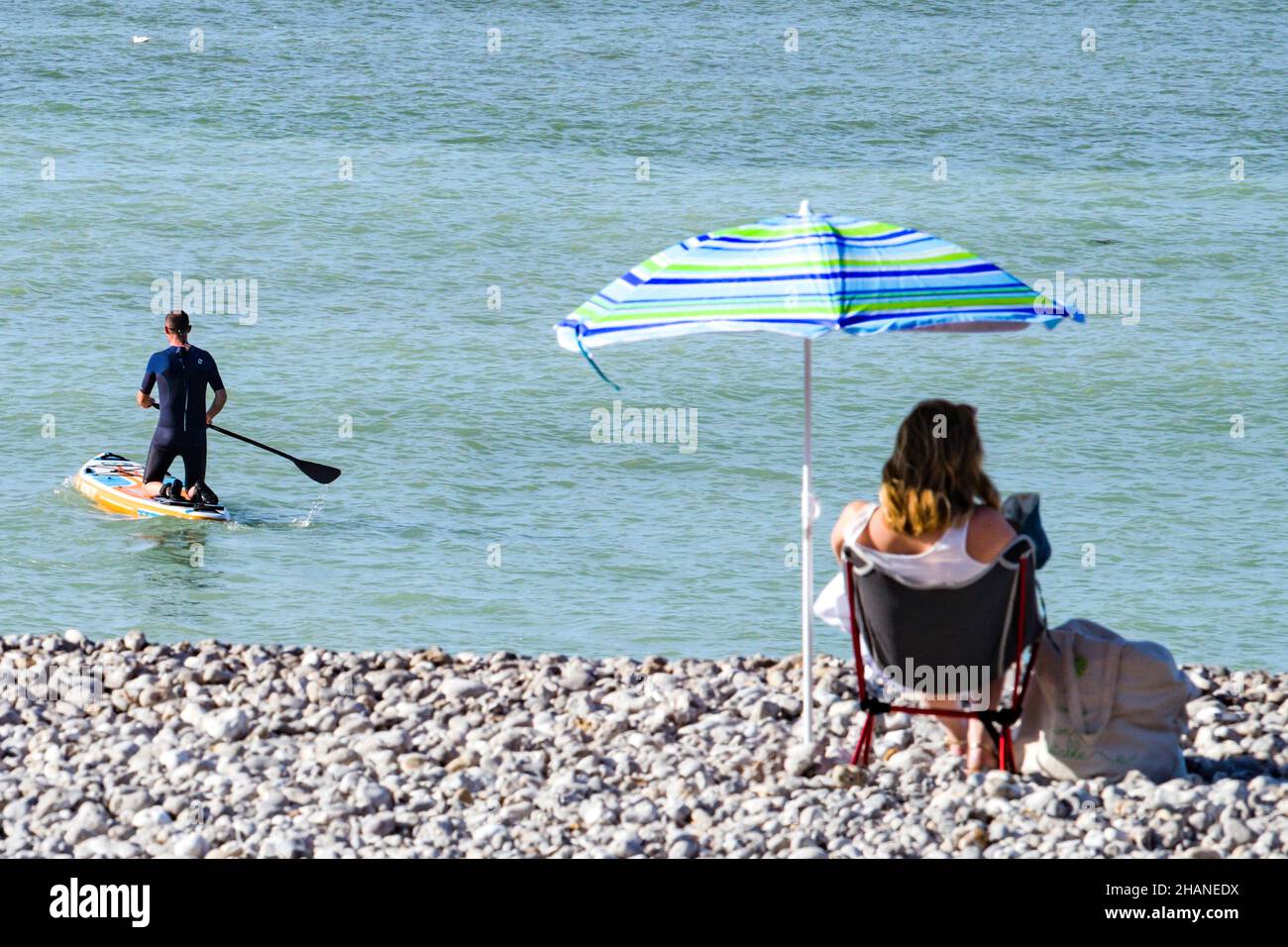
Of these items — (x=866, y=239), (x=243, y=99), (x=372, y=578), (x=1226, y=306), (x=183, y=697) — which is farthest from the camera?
(x=243, y=99)

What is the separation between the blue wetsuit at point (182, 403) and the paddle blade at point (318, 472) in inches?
38.1

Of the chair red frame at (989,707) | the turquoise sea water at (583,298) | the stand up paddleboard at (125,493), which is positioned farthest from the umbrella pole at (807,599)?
the stand up paddleboard at (125,493)

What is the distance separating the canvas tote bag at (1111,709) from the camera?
15.5 ft

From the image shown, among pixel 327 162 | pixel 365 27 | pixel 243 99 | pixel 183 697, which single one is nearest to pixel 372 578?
pixel 183 697

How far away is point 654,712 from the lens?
206 inches

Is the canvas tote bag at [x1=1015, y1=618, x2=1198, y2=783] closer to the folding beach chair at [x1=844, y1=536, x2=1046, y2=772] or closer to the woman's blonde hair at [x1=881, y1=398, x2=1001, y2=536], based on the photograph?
the folding beach chair at [x1=844, y1=536, x2=1046, y2=772]

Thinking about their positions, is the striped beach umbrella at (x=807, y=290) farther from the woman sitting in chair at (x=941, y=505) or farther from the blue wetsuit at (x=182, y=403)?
the blue wetsuit at (x=182, y=403)

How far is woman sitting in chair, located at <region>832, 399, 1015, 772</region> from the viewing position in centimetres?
470

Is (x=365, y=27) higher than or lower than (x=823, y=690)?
higher

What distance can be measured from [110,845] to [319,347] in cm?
1635

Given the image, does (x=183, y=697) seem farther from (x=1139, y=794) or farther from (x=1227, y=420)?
(x=1227, y=420)

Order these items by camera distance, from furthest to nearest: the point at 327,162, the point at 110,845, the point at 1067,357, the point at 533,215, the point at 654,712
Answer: the point at 327,162 < the point at 533,215 < the point at 1067,357 < the point at 654,712 < the point at 110,845

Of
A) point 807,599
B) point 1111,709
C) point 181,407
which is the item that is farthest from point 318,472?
point 1111,709

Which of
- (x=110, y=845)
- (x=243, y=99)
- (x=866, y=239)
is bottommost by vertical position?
(x=110, y=845)
